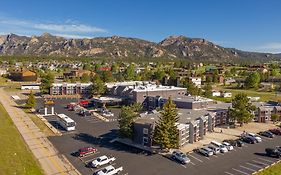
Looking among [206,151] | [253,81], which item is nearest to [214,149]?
[206,151]

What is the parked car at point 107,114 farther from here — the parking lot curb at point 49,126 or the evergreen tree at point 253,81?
the evergreen tree at point 253,81

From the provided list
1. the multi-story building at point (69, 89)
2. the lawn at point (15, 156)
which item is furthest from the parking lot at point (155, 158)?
the multi-story building at point (69, 89)

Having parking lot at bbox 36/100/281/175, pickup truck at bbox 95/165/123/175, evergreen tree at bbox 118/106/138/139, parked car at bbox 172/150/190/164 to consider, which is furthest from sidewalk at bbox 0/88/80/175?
parked car at bbox 172/150/190/164

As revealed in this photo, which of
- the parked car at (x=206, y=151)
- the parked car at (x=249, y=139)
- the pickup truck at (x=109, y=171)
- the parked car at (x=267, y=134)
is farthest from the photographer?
the parked car at (x=267, y=134)

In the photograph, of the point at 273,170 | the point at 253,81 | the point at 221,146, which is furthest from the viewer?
the point at 253,81

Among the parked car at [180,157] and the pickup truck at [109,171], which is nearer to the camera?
the pickup truck at [109,171]

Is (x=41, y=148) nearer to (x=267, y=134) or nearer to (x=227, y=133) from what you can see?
(x=227, y=133)

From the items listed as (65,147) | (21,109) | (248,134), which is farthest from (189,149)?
(21,109)
